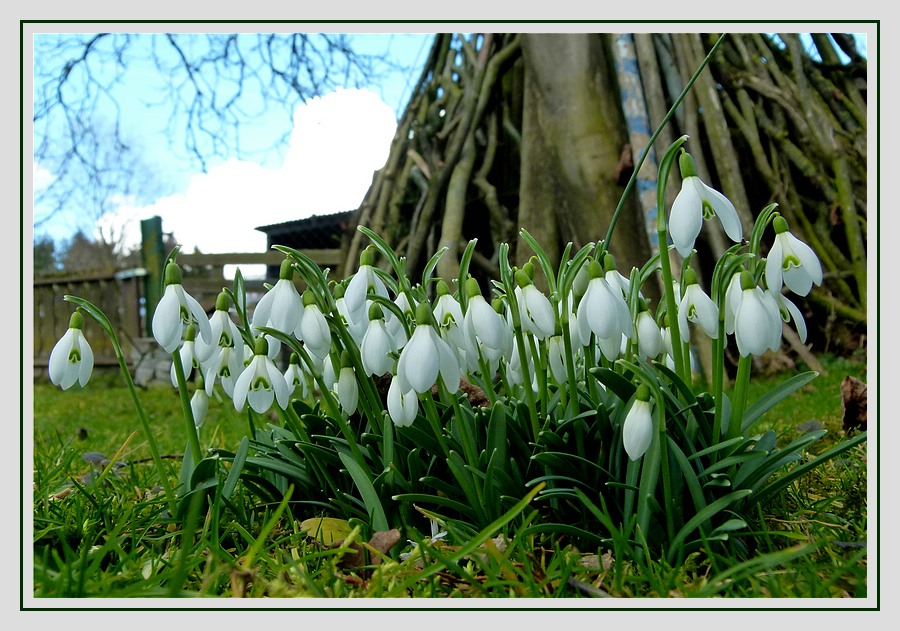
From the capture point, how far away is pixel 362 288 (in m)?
1.11

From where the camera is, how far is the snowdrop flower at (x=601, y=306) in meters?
1.01

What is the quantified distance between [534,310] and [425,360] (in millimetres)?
187

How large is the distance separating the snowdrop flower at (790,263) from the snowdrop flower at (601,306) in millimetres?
222

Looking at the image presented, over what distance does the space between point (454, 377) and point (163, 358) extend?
4.53 metres

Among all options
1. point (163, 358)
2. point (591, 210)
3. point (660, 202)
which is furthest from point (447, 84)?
point (660, 202)

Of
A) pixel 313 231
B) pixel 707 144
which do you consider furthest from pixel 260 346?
pixel 313 231

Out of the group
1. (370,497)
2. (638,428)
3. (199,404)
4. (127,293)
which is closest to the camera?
(638,428)

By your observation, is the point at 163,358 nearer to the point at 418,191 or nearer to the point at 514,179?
the point at 418,191

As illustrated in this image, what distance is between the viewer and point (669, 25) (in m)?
1.31

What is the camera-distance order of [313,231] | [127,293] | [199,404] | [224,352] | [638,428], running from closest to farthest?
[638,428]
[224,352]
[199,404]
[313,231]
[127,293]

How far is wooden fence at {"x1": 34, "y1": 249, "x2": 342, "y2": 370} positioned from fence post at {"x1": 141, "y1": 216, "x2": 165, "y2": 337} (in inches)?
1.4

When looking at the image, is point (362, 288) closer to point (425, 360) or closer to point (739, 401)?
point (425, 360)

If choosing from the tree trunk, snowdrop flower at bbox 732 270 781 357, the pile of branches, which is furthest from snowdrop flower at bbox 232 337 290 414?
the pile of branches
